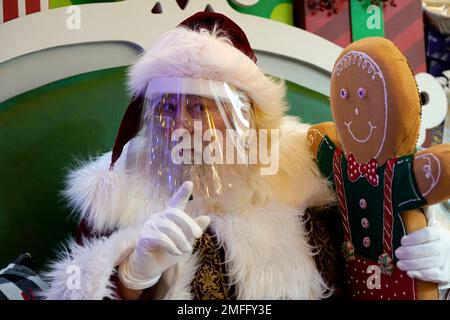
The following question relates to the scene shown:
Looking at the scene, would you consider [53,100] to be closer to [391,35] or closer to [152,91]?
[152,91]

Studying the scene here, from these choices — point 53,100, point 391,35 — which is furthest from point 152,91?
point 391,35

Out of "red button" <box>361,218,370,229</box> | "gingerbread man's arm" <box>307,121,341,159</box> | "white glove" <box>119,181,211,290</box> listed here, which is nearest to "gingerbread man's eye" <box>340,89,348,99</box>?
"gingerbread man's arm" <box>307,121,341,159</box>

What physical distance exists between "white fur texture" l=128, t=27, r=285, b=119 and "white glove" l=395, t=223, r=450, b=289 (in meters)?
0.33

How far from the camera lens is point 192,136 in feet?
2.61

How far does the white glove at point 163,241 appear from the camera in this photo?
654mm

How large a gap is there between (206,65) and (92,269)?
14.9 inches

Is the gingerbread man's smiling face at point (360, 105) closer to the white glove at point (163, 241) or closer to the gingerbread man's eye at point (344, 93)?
the gingerbread man's eye at point (344, 93)

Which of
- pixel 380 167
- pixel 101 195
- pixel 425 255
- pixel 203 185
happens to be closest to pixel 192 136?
pixel 203 185

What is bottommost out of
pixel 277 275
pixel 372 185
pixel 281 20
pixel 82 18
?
pixel 277 275

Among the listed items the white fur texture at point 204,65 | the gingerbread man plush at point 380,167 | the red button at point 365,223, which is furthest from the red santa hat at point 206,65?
the red button at point 365,223

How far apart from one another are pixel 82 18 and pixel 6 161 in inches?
14.4

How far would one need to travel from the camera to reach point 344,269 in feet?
2.93

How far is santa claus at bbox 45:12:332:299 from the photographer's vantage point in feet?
2.57

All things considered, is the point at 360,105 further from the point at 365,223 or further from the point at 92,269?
the point at 92,269
